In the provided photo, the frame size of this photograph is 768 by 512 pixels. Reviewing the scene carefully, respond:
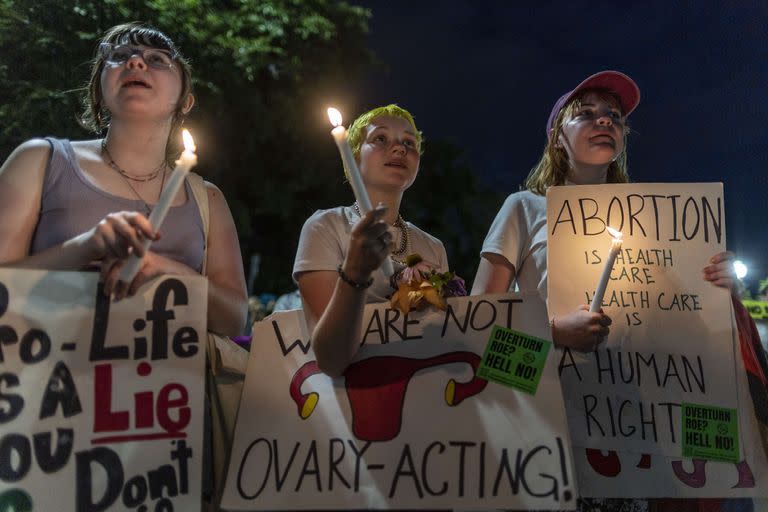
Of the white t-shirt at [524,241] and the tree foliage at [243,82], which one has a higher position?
the tree foliage at [243,82]

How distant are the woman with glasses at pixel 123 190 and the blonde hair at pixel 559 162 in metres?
1.22

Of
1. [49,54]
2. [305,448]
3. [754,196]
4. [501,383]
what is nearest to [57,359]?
[305,448]

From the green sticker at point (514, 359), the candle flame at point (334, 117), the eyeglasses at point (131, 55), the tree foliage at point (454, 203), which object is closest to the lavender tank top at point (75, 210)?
the eyeglasses at point (131, 55)

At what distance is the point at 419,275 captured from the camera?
2.06m

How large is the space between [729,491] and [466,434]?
0.91 metres

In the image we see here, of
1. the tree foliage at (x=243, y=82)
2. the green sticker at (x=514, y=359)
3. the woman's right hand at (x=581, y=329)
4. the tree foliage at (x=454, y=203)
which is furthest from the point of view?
the tree foliage at (x=454, y=203)

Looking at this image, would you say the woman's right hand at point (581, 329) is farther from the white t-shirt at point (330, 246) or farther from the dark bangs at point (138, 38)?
the dark bangs at point (138, 38)

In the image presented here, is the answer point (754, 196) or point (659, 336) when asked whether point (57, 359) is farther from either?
point (754, 196)

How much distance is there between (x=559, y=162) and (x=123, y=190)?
1629mm

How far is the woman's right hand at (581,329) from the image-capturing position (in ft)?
7.02

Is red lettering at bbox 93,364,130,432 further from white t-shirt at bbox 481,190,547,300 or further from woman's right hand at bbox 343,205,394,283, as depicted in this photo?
white t-shirt at bbox 481,190,547,300

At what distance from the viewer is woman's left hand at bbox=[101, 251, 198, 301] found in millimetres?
1875

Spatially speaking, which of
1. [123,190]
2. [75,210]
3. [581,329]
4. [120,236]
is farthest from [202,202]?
[581,329]

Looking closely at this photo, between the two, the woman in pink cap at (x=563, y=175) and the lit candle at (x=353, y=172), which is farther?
the woman in pink cap at (x=563, y=175)
